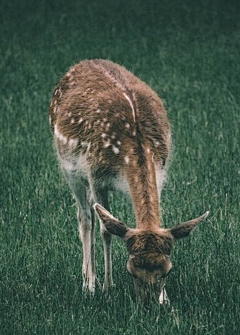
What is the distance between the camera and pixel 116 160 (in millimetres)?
6379

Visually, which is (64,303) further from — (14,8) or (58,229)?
(14,8)

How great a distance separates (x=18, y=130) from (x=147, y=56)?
486cm

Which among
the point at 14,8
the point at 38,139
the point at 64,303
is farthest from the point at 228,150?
the point at 14,8

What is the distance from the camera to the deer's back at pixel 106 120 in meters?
6.43

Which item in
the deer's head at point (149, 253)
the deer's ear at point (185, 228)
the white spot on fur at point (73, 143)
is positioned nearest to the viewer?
the deer's head at point (149, 253)

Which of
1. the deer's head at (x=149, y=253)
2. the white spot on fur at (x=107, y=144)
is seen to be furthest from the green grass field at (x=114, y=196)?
the white spot on fur at (x=107, y=144)

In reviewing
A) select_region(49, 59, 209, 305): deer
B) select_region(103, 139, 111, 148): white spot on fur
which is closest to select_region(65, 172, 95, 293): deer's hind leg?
select_region(49, 59, 209, 305): deer

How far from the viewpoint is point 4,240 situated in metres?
7.78

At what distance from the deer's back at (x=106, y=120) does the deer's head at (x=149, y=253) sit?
64cm

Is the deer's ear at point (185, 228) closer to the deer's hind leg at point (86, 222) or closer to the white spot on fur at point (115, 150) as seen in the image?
the white spot on fur at point (115, 150)

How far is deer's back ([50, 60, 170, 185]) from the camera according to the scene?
643 centimetres

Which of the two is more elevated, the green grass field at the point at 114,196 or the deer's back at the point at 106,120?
the deer's back at the point at 106,120

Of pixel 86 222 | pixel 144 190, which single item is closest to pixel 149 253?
pixel 144 190

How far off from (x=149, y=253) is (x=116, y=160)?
3.22 feet
